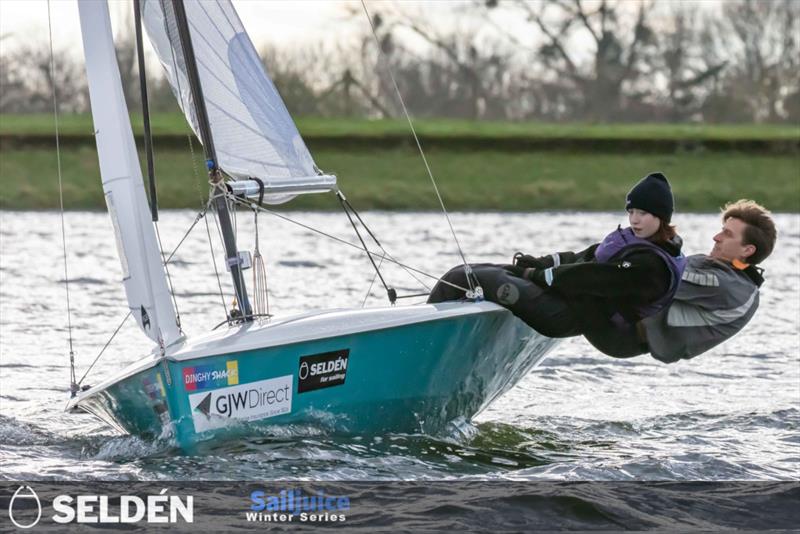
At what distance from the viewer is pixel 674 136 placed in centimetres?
3459

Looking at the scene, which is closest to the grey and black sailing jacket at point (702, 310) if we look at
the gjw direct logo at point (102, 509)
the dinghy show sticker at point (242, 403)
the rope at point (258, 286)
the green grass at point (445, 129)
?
the dinghy show sticker at point (242, 403)

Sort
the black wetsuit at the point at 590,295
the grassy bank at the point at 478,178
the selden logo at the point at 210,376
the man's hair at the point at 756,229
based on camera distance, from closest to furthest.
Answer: the selden logo at the point at 210,376 → the black wetsuit at the point at 590,295 → the man's hair at the point at 756,229 → the grassy bank at the point at 478,178

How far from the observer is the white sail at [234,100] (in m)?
7.65

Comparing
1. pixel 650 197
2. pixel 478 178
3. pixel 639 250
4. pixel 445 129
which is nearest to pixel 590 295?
pixel 639 250

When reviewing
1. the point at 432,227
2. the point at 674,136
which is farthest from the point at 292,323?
the point at 674,136

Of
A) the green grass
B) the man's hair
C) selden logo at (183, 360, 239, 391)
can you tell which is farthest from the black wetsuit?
the green grass

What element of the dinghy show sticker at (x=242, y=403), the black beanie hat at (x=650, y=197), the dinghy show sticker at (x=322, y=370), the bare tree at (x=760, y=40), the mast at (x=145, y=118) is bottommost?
the dinghy show sticker at (x=242, y=403)

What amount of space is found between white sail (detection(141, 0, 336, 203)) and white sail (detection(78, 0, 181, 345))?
56cm

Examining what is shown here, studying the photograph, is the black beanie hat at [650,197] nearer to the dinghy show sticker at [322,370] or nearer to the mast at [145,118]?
the dinghy show sticker at [322,370]

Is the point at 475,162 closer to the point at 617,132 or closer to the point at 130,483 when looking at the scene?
the point at 617,132

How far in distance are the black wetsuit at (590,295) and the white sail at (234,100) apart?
1133 millimetres

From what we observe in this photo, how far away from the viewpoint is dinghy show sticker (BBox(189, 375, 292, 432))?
683 centimetres

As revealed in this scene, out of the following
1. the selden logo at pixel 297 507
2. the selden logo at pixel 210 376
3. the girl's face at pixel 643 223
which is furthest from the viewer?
the girl's face at pixel 643 223

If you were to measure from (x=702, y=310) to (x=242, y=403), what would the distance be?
88.1 inches
